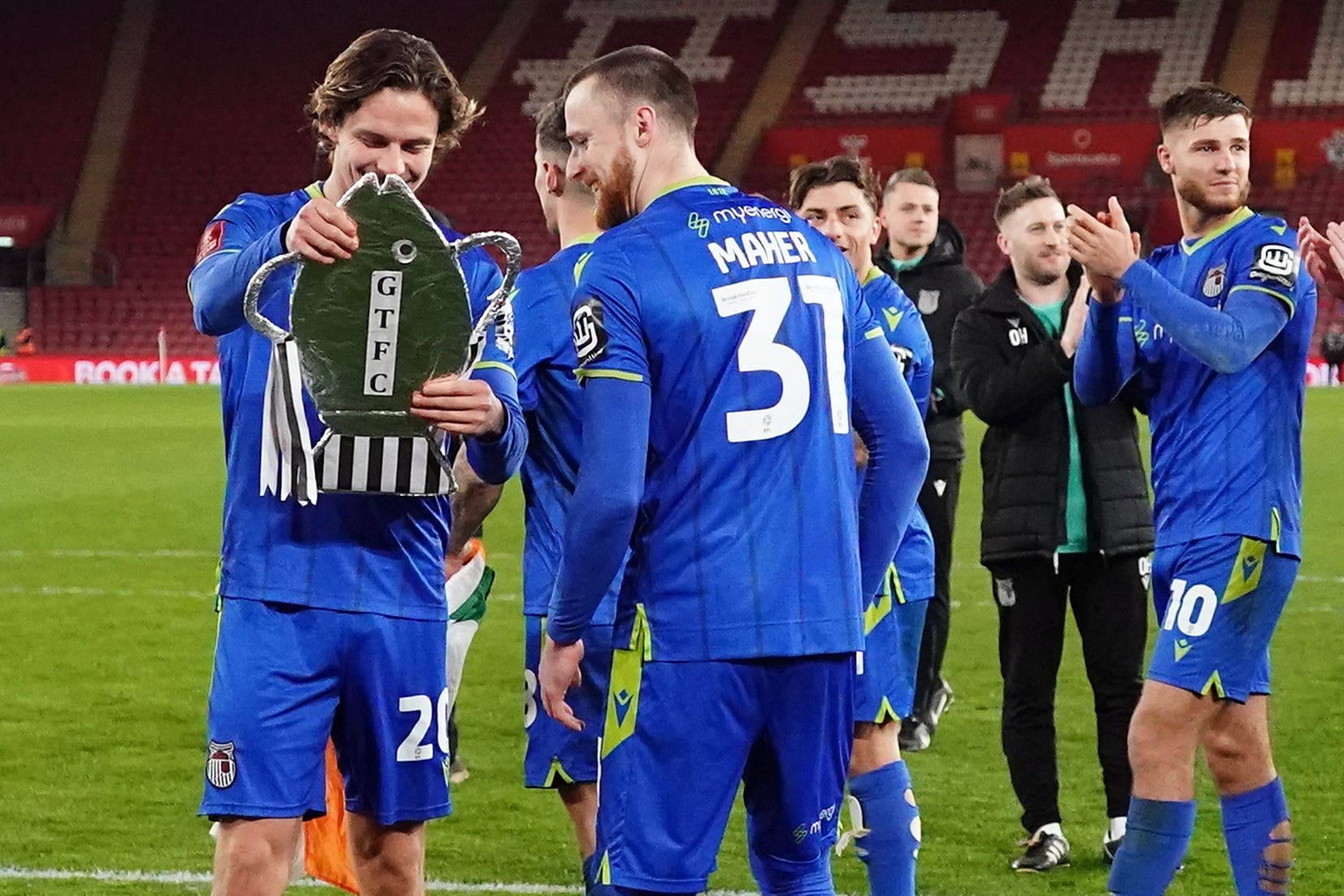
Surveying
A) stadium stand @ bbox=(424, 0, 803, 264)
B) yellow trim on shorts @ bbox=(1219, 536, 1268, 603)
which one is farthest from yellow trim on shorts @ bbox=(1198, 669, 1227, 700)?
stadium stand @ bbox=(424, 0, 803, 264)

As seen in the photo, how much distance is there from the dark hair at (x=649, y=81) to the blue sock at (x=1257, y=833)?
2.08 metres

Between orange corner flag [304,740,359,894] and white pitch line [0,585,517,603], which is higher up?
white pitch line [0,585,517,603]

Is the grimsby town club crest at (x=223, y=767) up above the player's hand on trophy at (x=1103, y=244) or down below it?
below

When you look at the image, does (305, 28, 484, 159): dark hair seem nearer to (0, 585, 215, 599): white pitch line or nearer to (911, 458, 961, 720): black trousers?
(911, 458, 961, 720): black trousers

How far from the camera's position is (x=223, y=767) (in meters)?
3.17

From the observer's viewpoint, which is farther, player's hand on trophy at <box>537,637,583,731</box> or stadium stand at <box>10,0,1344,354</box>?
stadium stand at <box>10,0,1344,354</box>

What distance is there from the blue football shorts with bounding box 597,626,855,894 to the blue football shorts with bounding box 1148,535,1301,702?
131cm

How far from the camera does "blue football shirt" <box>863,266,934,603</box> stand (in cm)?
452

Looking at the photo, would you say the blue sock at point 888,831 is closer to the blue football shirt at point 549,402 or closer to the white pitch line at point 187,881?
the white pitch line at point 187,881

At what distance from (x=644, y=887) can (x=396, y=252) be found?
1094 mm

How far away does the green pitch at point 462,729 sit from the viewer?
5.13 meters

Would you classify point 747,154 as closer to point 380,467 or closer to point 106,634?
point 106,634

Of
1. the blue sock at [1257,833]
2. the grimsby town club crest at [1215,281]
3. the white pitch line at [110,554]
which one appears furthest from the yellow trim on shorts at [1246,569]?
the white pitch line at [110,554]

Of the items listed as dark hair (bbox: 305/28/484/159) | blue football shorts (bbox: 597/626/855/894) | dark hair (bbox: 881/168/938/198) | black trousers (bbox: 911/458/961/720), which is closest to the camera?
blue football shorts (bbox: 597/626/855/894)
